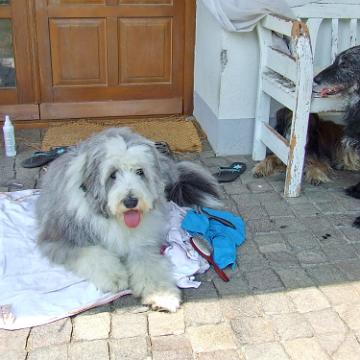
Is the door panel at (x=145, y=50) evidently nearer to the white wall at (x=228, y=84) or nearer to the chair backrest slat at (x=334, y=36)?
the white wall at (x=228, y=84)

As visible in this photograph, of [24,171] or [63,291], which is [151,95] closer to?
[24,171]

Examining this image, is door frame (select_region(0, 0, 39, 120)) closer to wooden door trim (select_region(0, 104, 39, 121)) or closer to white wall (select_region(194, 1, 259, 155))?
wooden door trim (select_region(0, 104, 39, 121))

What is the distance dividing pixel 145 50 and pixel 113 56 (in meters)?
0.34

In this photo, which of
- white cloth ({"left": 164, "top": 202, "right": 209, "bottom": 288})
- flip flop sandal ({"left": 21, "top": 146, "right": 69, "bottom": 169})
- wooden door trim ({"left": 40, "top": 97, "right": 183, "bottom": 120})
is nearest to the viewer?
white cloth ({"left": 164, "top": 202, "right": 209, "bottom": 288})

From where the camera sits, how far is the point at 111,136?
9.95 feet

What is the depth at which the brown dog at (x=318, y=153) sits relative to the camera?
15.2 ft

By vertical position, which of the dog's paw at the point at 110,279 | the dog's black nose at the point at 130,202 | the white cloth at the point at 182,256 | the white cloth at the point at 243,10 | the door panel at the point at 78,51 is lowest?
the white cloth at the point at 182,256

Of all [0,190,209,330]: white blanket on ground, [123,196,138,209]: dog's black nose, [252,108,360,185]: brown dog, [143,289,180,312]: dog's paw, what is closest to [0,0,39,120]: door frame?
[0,190,209,330]: white blanket on ground

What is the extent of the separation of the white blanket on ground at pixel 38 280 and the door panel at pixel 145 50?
2379 millimetres

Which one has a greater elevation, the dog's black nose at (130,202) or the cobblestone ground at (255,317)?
the dog's black nose at (130,202)

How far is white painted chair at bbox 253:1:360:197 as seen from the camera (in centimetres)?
402

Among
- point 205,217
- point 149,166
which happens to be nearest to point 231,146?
point 205,217

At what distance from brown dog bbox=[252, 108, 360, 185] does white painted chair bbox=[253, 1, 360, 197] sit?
0.45 ft

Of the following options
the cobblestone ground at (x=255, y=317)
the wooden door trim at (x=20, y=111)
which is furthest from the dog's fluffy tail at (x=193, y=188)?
the wooden door trim at (x=20, y=111)
